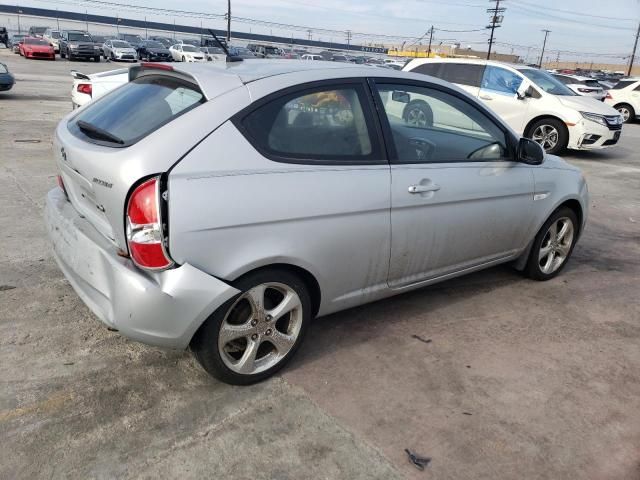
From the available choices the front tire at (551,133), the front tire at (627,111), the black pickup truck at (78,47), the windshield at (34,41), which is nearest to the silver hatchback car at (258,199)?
the front tire at (551,133)

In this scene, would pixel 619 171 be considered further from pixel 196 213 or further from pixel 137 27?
pixel 137 27

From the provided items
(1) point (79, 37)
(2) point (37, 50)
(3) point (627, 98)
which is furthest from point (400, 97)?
(1) point (79, 37)

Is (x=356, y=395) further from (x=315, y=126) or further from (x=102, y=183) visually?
(x=102, y=183)

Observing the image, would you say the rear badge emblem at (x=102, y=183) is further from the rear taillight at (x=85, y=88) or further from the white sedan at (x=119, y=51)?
the white sedan at (x=119, y=51)

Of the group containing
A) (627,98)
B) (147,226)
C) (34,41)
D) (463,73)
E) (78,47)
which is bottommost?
(78,47)

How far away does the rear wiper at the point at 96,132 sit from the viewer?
2.68m

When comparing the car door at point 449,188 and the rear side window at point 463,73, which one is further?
the rear side window at point 463,73

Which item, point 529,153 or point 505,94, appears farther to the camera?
point 505,94

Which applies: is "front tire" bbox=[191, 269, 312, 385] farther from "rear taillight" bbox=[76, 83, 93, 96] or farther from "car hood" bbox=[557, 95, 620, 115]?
"car hood" bbox=[557, 95, 620, 115]

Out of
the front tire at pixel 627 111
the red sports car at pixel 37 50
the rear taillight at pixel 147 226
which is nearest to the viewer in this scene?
the rear taillight at pixel 147 226

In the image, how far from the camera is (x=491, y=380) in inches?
120

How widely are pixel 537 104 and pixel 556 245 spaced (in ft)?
23.9

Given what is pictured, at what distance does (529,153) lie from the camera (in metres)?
3.81

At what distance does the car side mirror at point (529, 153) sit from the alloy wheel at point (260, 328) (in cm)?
203
